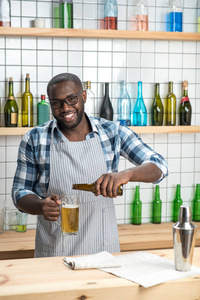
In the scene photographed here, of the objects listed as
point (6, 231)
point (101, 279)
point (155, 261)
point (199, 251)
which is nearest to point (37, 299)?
point (101, 279)

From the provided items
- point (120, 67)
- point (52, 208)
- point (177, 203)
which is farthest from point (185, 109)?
point (52, 208)

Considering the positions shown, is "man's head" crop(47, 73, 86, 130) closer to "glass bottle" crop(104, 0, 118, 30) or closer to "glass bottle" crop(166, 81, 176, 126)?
"glass bottle" crop(104, 0, 118, 30)

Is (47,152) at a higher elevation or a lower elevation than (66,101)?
lower

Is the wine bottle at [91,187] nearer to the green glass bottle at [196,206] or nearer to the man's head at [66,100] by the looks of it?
the man's head at [66,100]

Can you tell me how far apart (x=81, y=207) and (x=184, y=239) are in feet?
2.53

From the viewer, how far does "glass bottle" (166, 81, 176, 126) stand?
333 cm

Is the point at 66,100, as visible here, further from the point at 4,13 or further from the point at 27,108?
the point at 4,13

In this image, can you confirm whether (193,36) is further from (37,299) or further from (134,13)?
(37,299)

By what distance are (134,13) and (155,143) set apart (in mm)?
942

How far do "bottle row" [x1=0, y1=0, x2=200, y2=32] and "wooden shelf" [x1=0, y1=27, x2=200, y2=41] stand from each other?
0.26ft

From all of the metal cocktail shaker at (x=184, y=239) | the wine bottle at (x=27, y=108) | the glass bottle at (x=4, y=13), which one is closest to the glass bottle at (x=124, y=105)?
the wine bottle at (x=27, y=108)

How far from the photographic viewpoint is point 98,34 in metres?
3.04

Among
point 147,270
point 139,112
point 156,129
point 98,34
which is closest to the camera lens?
point 147,270

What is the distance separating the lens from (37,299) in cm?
131
